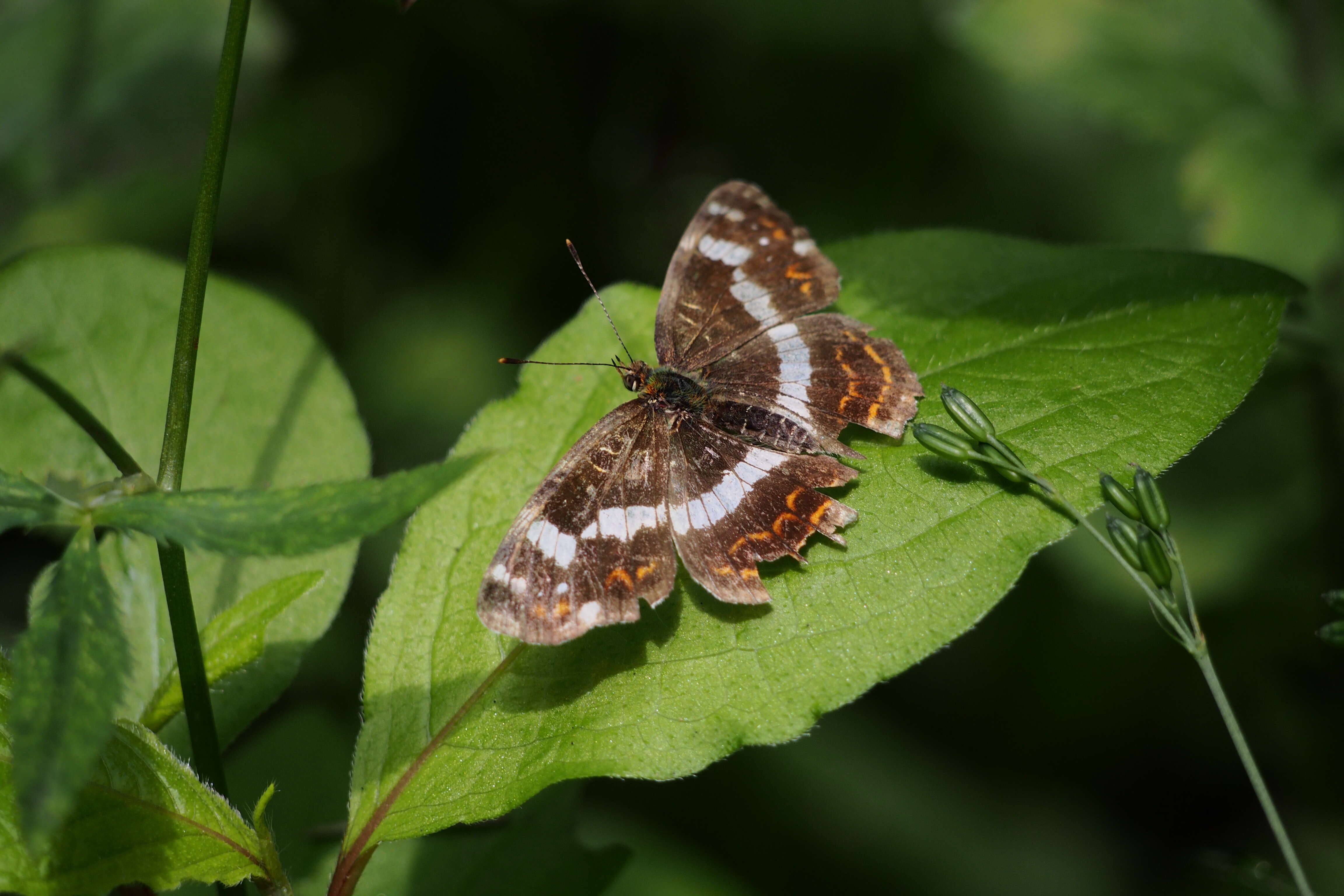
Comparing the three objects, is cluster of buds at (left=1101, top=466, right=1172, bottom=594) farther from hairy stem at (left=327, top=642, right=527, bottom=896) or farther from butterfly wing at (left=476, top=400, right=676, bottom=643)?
hairy stem at (left=327, top=642, right=527, bottom=896)

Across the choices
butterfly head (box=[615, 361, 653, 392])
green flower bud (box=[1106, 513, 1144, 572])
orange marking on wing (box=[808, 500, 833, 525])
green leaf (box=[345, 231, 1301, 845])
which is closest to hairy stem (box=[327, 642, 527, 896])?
green leaf (box=[345, 231, 1301, 845])

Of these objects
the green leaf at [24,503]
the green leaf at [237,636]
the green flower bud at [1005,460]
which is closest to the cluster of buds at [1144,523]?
the green flower bud at [1005,460]

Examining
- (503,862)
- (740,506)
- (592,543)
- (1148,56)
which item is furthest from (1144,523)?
(1148,56)

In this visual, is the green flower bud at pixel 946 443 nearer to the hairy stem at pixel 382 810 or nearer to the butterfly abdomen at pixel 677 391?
the butterfly abdomen at pixel 677 391

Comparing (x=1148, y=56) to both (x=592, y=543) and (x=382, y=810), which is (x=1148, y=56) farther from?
(x=382, y=810)

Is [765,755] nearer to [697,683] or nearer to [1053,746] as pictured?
[1053,746]

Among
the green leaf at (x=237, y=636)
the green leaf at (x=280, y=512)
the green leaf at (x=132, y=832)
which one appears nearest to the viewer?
the green leaf at (x=280, y=512)

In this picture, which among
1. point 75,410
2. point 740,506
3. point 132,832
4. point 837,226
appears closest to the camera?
point 75,410
